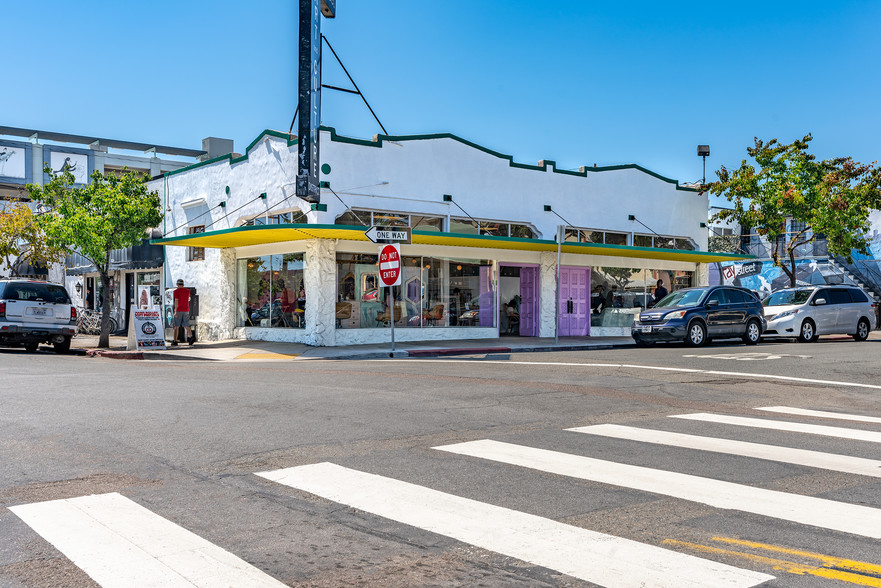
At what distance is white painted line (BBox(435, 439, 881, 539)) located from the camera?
4.59 metres

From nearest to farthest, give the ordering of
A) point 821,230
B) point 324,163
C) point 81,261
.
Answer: point 324,163 < point 821,230 < point 81,261

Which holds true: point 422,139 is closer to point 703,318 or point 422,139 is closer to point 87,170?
point 703,318

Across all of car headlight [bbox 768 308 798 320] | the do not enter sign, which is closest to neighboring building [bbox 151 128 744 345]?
the do not enter sign

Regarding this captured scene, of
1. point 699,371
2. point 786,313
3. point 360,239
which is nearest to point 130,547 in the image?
point 699,371

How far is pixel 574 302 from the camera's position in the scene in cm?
2580

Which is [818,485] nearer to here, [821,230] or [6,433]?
[6,433]

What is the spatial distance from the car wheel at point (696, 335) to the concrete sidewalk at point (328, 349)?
1886 millimetres

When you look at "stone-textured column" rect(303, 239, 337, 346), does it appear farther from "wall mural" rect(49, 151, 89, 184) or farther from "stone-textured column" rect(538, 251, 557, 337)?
"wall mural" rect(49, 151, 89, 184)

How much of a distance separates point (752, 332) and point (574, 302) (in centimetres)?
606

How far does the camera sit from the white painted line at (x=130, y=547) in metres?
3.63

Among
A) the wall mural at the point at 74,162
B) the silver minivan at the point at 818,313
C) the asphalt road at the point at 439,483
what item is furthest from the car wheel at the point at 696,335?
the wall mural at the point at 74,162

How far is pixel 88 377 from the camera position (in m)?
12.4

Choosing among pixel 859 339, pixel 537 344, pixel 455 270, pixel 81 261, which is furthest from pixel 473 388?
pixel 81 261

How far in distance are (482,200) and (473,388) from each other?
13.4m
